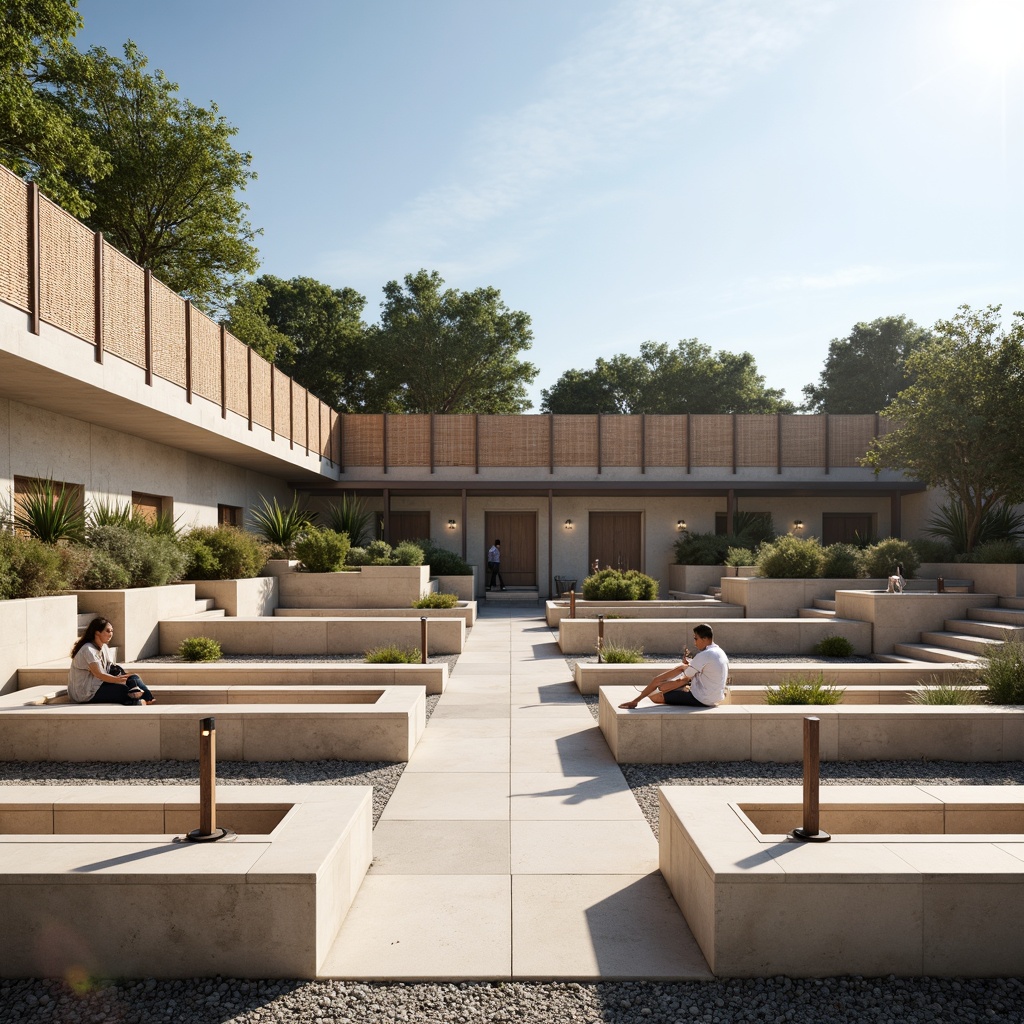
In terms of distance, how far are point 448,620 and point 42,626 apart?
627 centimetres

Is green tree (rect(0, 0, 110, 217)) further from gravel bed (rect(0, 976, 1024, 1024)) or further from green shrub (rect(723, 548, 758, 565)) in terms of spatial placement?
green shrub (rect(723, 548, 758, 565))

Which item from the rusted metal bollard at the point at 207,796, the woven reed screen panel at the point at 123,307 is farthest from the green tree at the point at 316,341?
the rusted metal bollard at the point at 207,796

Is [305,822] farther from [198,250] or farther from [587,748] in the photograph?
[198,250]

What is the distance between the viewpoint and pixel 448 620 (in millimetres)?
13633

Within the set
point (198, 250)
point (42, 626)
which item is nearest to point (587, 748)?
point (42, 626)

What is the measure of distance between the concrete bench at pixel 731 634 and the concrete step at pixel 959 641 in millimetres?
988

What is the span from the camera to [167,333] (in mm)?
13461

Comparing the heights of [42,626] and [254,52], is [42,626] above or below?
below

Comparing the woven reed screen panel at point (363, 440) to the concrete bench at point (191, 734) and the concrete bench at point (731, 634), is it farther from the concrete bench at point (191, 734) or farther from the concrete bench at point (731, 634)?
the concrete bench at point (191, 734)

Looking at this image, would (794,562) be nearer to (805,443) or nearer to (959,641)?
(959,641)

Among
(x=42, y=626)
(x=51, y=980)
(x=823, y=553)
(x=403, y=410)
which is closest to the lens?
(x=51, y=980)

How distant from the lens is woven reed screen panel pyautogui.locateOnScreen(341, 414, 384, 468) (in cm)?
2517

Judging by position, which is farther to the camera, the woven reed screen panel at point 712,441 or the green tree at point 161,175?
the woven reed screen panel at point 712,441

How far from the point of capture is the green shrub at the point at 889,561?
17359mm
